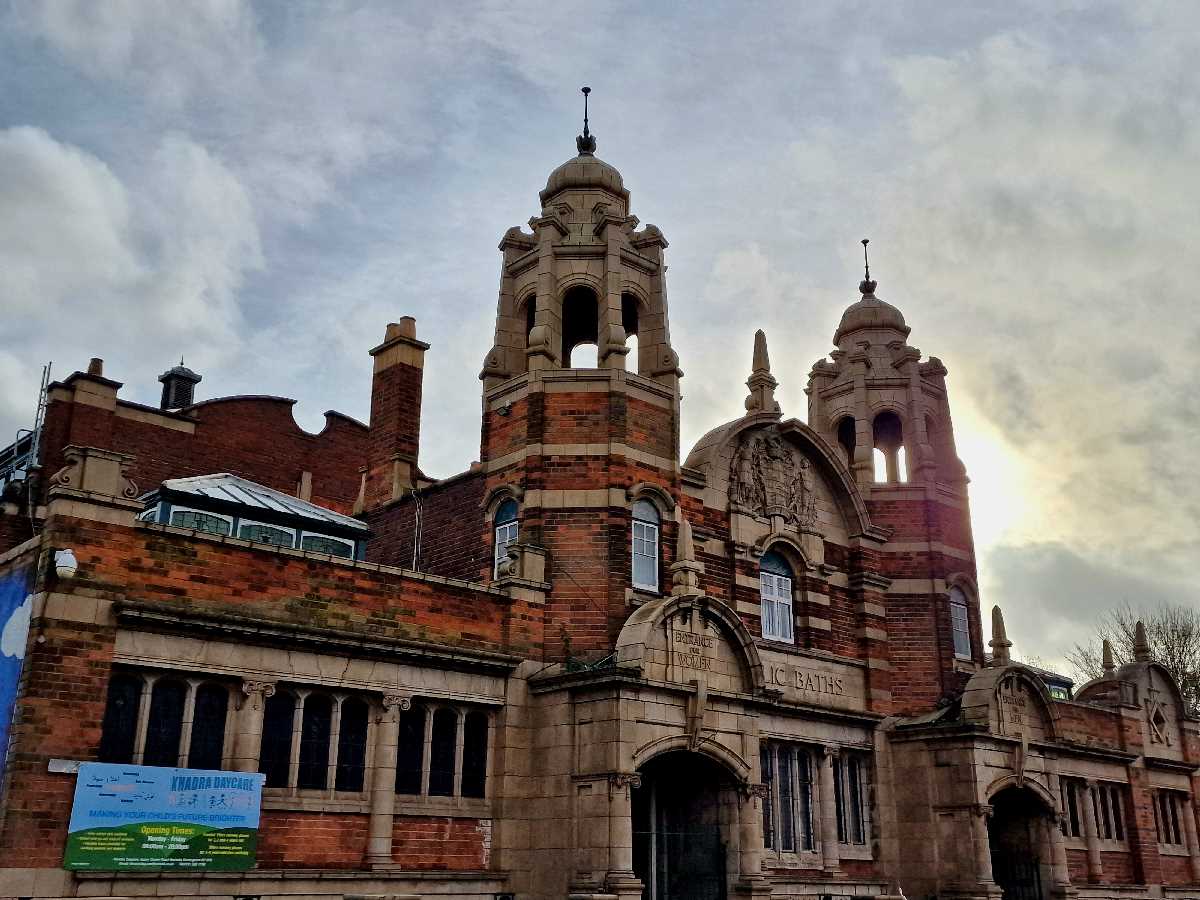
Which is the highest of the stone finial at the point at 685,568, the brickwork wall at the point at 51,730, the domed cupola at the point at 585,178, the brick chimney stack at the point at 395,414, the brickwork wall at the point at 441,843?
the domed cupola at the point at 585,178

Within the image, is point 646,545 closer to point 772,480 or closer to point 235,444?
point 772,480

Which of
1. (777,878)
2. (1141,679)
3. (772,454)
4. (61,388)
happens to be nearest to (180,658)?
(777,878)

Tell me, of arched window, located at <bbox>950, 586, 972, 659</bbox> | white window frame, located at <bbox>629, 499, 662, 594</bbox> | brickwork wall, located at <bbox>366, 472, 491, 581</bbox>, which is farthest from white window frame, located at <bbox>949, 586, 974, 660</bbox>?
brickwork wall, located at <bbox>366, 472, 491, 581</bbox>

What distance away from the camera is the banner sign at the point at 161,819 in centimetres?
1445

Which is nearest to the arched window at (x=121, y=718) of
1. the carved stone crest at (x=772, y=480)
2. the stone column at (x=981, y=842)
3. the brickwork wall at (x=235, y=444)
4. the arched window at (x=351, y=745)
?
the arched window at (x=351, y=745)

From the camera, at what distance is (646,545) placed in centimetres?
2141

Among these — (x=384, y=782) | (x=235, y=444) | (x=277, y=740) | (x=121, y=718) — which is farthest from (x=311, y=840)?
(x=235, y=444)

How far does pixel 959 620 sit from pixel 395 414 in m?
13.7

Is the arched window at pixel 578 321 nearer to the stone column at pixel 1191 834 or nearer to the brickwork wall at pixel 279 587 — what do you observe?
the brickwork wall at pixel 279 587

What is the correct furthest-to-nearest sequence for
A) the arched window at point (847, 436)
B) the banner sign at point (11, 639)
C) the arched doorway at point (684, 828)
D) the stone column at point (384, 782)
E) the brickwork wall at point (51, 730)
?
the arched window at point (847, 436) < the arched doorway at point (684, 828) < the stone column at point (384, 782) < the banner sign at point (11, 639) < the brickwork wall at point (51, 730)

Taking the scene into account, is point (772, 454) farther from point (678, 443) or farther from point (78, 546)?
point (78, 546)

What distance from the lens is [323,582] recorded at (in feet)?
57.5

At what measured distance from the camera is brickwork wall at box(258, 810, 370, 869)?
16.0 metres

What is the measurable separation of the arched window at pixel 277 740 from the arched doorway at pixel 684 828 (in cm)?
611
